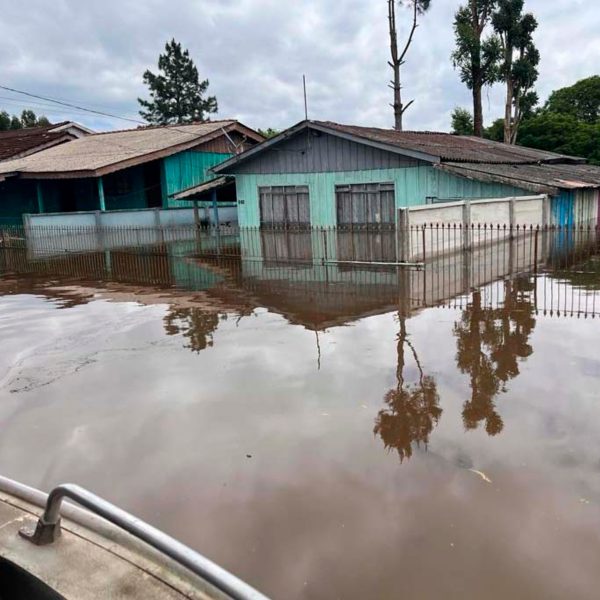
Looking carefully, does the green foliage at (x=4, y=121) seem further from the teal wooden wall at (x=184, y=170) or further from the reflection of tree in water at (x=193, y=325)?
the reflection of tree in water at (x=193, y=325)

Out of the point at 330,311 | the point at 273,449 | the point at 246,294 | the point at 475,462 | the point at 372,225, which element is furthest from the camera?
the point at 372,225

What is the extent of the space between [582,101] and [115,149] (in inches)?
1558

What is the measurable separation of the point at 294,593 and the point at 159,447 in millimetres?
2120

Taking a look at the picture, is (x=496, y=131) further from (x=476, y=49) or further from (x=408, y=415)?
(x=408, y=415)

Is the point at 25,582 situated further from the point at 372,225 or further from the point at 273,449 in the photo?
the point at 372,225

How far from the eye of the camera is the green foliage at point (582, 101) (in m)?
47.7

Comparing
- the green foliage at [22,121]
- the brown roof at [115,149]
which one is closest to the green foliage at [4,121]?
the green foliage at [22,121]

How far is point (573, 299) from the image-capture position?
10.3 m

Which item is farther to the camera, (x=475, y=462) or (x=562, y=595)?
(x=475, y=462)

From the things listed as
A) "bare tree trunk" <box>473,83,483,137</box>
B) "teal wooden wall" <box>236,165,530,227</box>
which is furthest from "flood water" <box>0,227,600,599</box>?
"bare tree trunk" <box>473,83,483,137</box>

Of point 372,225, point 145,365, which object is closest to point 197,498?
point 145,365

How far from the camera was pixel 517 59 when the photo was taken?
117 feet

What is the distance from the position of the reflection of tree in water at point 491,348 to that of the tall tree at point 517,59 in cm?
2923

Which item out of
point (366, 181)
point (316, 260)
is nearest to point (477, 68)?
point (366, 181)
